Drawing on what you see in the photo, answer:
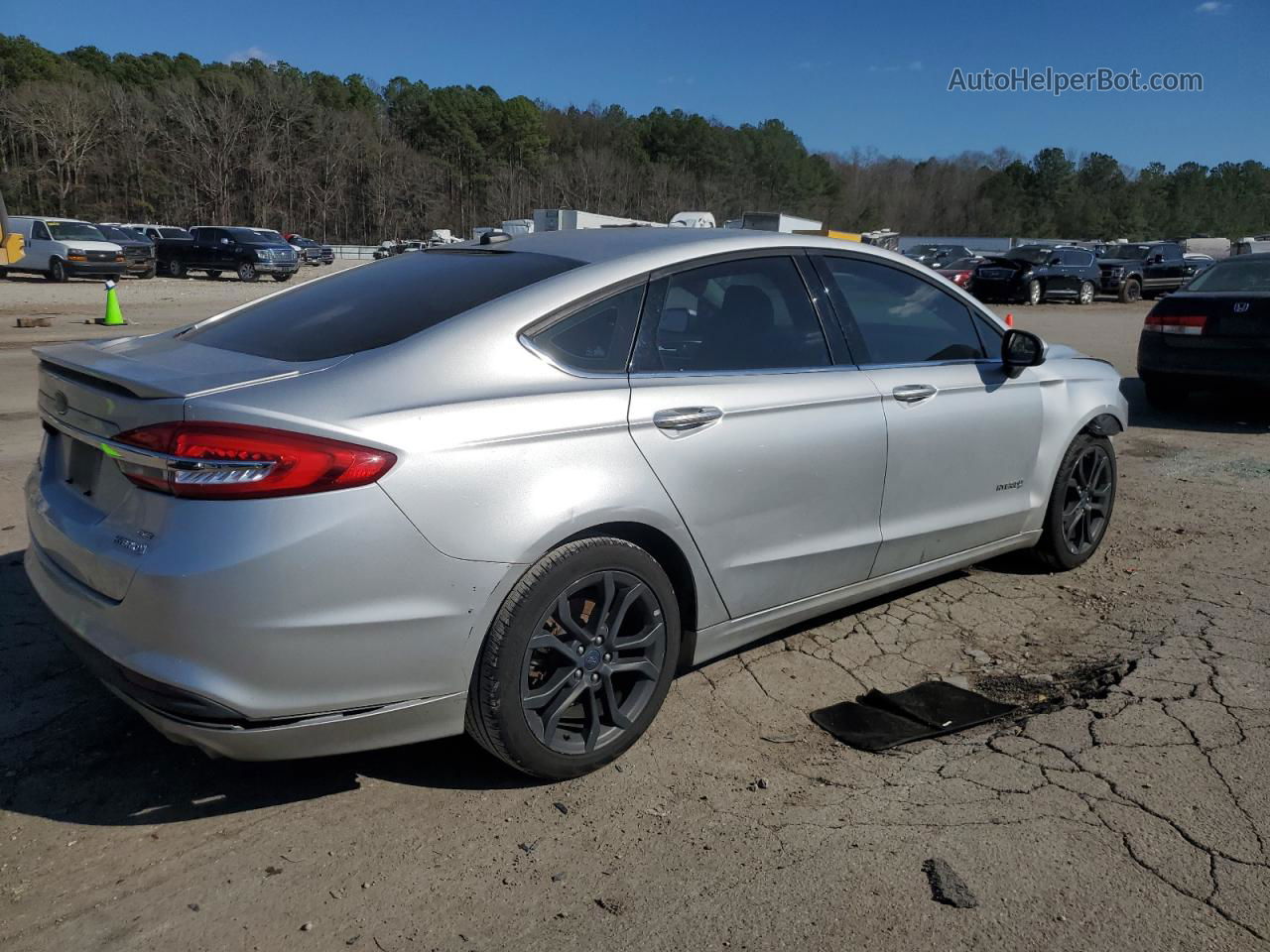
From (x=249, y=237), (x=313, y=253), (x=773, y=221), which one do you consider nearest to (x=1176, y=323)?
(x=773, y=221)

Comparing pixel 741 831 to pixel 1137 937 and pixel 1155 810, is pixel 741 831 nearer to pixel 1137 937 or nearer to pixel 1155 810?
pixel 1137 937

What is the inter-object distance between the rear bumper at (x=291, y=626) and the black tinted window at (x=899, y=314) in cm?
202

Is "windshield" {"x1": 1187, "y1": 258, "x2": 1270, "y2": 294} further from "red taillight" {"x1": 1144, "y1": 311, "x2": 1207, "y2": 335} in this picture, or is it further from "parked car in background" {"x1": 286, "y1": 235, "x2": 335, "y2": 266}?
"parked car in background" {"x1": 286, "y1": 235, "x2": 335, "y2": 266}

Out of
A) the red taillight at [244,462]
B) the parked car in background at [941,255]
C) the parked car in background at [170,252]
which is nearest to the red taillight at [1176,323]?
the red taillight at [244,462]

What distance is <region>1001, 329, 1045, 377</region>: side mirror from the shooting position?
4504 millimetres

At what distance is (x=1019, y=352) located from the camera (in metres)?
4.51

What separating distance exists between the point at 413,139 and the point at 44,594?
382 ft

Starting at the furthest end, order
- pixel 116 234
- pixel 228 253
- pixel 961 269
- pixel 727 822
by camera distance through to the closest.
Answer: pixel 116 234
pixel 228 253
pixel 961 269
pixel 727 822

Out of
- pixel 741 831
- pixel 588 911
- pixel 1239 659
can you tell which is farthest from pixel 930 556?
pixel 588 911

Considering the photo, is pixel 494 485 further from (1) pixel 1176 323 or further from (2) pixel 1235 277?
(2) pixel 1235 277

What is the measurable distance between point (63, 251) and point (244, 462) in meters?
31.5

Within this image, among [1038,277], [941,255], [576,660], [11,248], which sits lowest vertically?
[576,660]

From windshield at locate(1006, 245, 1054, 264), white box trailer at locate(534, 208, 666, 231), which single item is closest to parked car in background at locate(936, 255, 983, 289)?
windshield at locate(1006, 245, 1054, 264)

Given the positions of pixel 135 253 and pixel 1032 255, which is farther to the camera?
pixel 135 253
